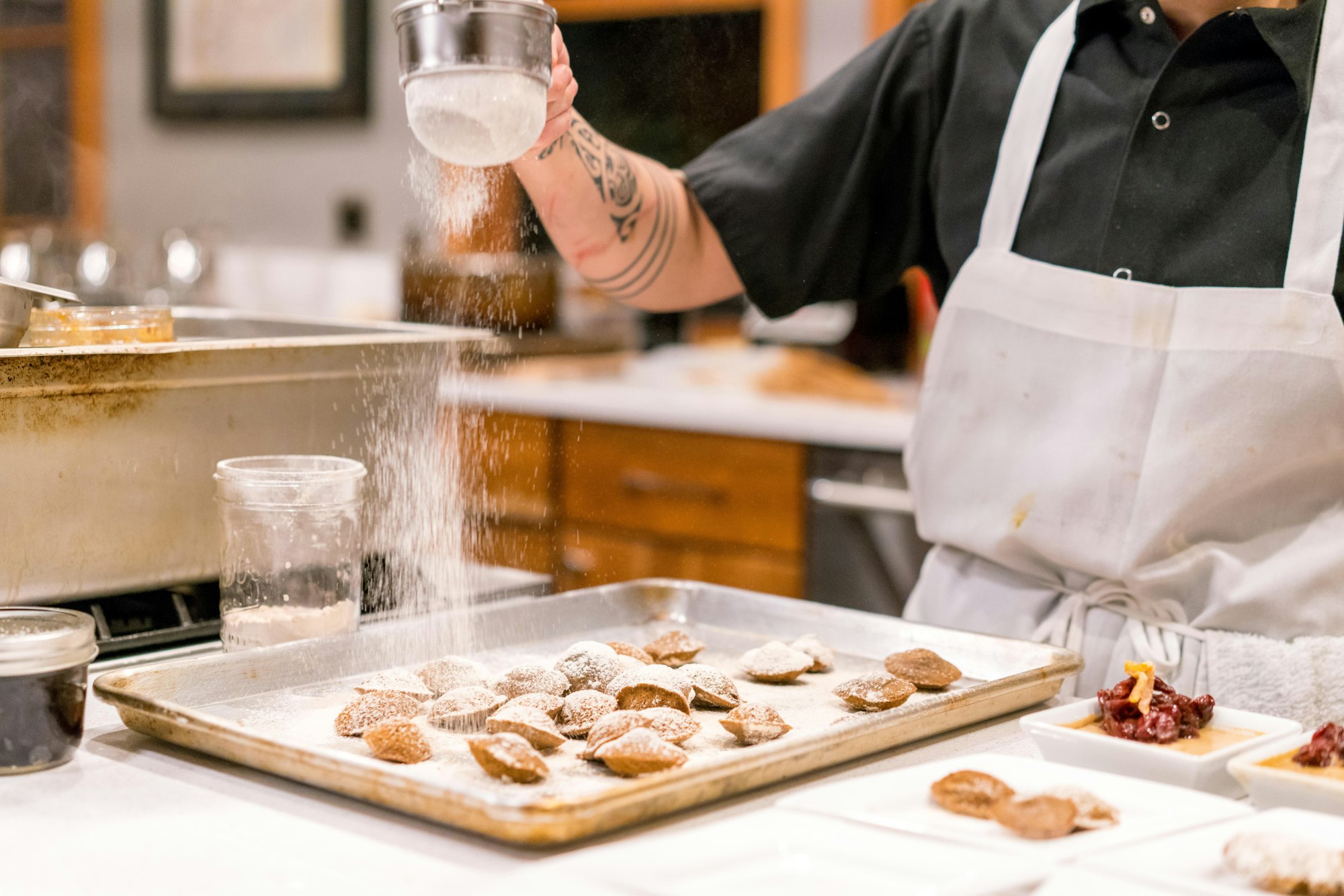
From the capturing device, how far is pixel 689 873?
2.37ft

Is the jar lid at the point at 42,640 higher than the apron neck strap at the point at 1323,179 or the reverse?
the reverse

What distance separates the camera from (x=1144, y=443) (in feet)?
4.35

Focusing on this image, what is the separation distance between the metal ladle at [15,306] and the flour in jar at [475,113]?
0.41 meters

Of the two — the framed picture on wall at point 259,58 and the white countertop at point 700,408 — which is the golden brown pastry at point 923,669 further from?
the framed picture on wall at point 259,58

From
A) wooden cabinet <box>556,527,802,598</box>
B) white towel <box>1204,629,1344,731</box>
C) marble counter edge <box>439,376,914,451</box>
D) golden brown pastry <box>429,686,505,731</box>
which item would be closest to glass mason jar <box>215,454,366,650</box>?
golden brown pastry <box>429,686,505,731</box>

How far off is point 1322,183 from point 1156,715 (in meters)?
0.61

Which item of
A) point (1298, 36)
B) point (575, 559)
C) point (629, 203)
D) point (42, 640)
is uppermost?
point (1298, 36)

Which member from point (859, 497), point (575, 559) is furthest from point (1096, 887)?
point (575, 559)

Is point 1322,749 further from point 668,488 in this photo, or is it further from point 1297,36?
point 668,488

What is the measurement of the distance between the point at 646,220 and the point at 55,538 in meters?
0.70

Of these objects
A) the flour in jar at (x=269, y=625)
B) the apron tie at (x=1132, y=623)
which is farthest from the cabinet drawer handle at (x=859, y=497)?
the flour in jar at (x=269, y=625)

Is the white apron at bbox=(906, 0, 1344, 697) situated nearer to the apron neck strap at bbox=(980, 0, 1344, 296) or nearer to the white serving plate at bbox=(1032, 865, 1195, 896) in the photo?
the apron neck strap at bbox=(980, 0, 1344, 296)

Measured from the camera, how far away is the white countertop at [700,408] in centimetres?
268

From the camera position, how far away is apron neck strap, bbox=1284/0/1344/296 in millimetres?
1281
